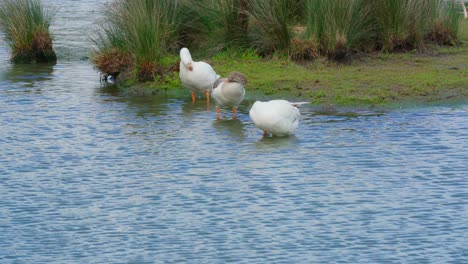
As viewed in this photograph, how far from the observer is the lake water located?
26.7ft

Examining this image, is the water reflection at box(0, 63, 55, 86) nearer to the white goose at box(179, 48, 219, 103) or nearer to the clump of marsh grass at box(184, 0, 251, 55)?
the clump of marsh grass at box(184, 0, 251, 55)

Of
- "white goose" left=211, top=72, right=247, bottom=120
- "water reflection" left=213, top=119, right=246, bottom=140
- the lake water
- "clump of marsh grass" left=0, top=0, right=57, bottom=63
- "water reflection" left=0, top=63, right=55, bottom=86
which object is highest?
"clump of marsh grass" left=0, top=0, right=57, bottom=63

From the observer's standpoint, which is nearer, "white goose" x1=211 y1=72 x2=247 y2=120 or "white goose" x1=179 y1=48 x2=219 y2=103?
"white goose" x1=211 y1=72 x2=247 y2=120

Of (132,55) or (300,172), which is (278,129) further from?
(132,55)

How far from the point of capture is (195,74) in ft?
→ 48.4

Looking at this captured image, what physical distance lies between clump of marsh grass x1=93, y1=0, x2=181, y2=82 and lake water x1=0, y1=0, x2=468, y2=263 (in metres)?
1.66

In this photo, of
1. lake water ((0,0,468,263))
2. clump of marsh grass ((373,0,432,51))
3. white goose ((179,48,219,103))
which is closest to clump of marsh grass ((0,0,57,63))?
lake water ((0,0,468,263))

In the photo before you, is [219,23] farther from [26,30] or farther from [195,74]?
[26,30]

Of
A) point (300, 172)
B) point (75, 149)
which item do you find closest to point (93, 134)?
point (75, 149)

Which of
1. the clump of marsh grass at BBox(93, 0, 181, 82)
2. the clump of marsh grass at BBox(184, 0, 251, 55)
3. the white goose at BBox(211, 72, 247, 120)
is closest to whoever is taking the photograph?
the white goose at BBox(211, 72, 247, 120)

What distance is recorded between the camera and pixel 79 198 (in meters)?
9.65

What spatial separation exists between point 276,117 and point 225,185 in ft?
7.13

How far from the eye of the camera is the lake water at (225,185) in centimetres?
815

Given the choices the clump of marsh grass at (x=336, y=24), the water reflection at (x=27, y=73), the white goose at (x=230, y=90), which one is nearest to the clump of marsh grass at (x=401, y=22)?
the clump of marsh grass at (x=336, y=24)
